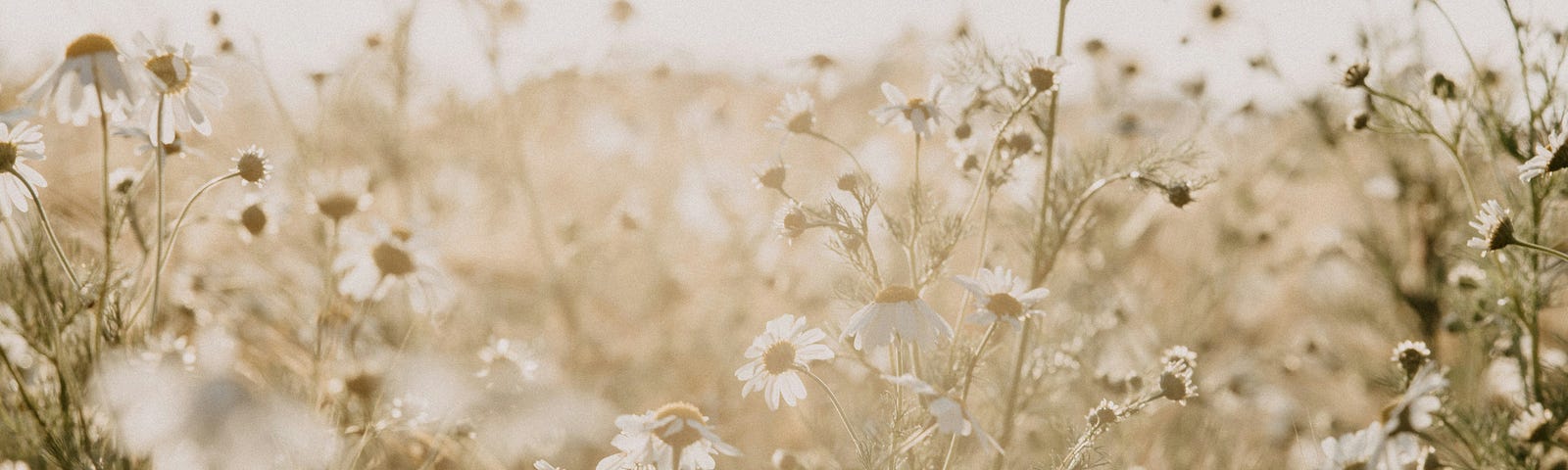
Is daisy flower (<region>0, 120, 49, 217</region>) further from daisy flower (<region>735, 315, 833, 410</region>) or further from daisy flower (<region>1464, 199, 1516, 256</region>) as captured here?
daisy flower (<region>1464, 199, 1516, 256</region>)

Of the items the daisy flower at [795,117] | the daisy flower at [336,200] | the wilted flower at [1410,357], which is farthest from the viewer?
the daisy flower at [336,200]

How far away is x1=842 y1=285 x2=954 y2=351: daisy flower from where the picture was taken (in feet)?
4.59

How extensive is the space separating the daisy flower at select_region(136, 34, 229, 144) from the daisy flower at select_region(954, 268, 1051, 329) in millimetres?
1133

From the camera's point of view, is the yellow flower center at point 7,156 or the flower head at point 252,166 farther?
the flower head at point 252,166

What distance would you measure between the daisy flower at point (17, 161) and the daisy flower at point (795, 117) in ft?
3.51

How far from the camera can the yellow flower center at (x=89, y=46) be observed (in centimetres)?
141

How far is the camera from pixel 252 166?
157 cm

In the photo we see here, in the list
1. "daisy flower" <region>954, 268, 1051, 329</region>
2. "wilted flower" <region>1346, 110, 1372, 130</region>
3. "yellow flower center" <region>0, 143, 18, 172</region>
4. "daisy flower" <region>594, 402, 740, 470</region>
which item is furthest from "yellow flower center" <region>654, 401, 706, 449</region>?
"wilted flower" <region>1346, 110, 1372, 130</region>

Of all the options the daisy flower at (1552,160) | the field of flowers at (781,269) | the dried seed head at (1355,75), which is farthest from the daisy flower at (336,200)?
the daisy flower at (1552,160)

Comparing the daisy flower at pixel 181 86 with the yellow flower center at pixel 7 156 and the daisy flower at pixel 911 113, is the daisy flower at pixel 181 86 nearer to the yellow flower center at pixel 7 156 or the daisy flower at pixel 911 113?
the yellow flower center at pixel 7 156

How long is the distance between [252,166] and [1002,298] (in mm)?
1140

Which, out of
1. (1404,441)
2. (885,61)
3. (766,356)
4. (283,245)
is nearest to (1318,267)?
(885,61)

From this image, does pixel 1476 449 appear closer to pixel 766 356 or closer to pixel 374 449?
pixel 766 356

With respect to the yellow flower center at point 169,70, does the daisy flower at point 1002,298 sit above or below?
below
